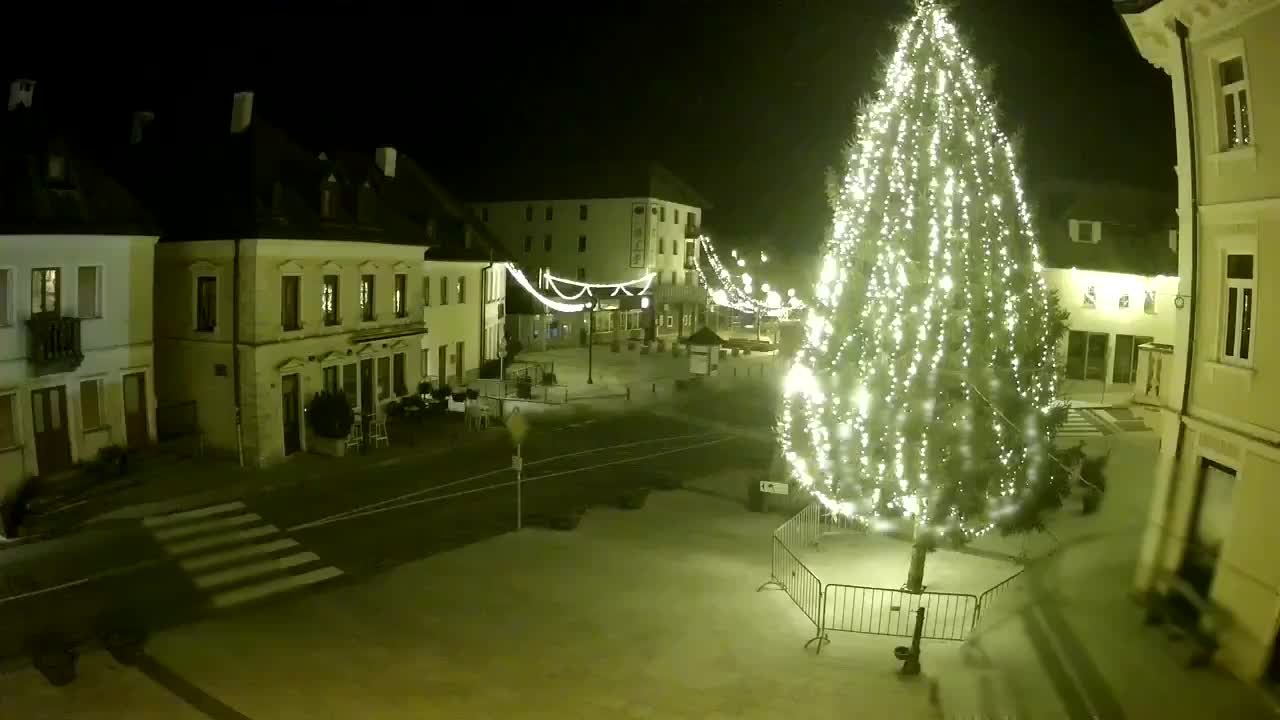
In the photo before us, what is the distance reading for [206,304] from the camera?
25188 mm

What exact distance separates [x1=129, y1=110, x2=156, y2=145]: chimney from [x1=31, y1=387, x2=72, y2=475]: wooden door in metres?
12.0

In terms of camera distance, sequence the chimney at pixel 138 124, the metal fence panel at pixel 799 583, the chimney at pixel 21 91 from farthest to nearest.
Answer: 1. the chimney at pixel 138 124
2. the chimney at pixel 21 91
3. the metal fence panel at pixel 799 583

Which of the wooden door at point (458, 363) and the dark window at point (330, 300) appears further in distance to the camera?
the wooden door at point (458, 363)

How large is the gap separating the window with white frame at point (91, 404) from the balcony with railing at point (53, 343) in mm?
787

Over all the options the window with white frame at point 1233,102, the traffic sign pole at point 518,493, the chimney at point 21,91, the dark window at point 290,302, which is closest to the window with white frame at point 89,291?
the dark window at point 290,302

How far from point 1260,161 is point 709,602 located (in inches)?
373

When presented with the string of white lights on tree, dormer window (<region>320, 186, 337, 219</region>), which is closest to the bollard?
dormer window (<region>320, 186, 337, 219</region>)

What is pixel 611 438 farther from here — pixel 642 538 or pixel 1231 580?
pixel 1231 580

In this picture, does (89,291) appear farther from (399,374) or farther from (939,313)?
(939,313)

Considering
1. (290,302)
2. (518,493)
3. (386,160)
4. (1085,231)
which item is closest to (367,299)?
(290,302)

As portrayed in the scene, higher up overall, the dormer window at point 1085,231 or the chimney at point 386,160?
the chimney at point 386,160

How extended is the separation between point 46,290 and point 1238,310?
2347cm

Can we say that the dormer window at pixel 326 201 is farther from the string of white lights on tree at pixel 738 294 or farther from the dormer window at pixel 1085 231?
the dormer window at pixel 1085 231

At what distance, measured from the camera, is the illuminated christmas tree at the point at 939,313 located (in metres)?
12.2
